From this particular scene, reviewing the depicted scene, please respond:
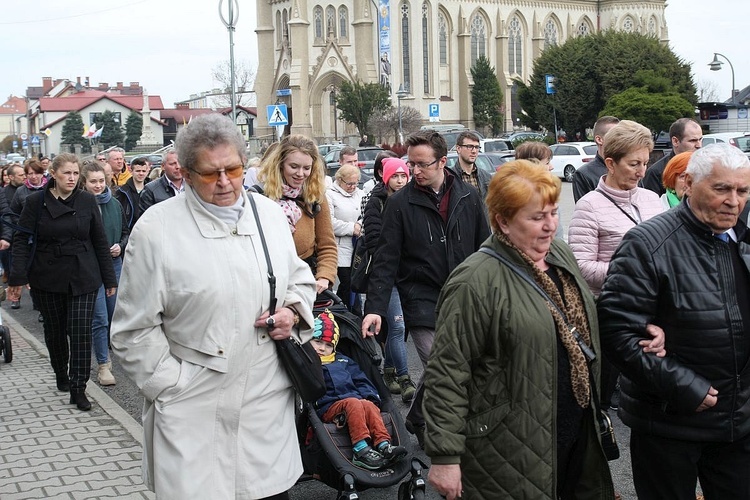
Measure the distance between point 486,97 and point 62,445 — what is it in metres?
73.4

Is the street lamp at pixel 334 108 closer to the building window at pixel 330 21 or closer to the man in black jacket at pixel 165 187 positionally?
the building window at pixel 330 21

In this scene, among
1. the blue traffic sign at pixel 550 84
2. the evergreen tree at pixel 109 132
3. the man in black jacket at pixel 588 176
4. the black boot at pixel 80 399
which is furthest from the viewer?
the evergreen tree at pixel 109 132

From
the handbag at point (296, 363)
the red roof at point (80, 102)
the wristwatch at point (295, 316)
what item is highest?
the red roof at point (80, 102)

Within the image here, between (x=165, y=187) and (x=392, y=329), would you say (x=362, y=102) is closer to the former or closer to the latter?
(x=165, y=187)

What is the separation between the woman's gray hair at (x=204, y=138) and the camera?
3674 mm

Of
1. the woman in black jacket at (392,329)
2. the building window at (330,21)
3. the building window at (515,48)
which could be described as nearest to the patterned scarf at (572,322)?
the woman in black jacket at (392,329)

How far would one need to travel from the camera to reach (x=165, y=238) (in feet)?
11.8

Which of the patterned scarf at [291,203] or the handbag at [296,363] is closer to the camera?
the handbag at [296,363]

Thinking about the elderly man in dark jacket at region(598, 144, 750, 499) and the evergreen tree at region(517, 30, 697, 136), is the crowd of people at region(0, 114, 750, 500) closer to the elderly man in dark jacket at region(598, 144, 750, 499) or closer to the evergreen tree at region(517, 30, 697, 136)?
the elderly man in dark jacket at region(598, 144, 750, 499)

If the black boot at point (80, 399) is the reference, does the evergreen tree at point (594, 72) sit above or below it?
above

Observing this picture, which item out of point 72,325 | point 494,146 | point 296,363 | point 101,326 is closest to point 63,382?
point 101,326

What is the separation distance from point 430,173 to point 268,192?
1072mm

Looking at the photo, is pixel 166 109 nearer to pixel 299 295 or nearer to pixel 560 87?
pixel 560 87

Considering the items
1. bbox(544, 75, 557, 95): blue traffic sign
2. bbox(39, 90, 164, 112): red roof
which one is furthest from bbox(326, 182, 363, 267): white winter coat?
bbox(39, 90, 164, 112): red roof
